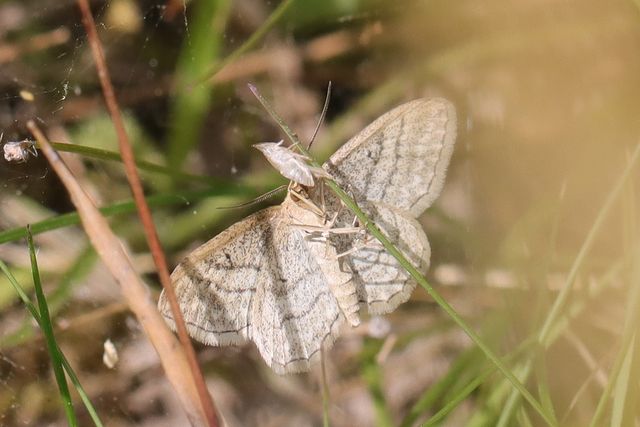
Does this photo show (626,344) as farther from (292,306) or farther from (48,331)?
(48,331)

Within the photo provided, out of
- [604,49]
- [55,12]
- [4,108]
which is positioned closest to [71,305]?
[4,108]

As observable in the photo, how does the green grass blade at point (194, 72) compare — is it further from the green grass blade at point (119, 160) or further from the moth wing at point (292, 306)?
the moth wing at point (292, 306)

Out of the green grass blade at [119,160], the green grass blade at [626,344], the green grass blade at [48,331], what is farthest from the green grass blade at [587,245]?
the green grass blade at [48,331]

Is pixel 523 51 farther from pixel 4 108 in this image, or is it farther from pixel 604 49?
pixel 4 108

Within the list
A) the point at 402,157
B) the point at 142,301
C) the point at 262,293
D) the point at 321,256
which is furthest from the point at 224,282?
the point at 402,157

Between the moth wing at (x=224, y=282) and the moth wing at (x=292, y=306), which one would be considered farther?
the moth wing at (x=292, y=306)

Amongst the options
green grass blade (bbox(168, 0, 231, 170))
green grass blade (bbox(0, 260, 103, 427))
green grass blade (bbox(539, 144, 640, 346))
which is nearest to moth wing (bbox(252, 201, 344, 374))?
green grass blade (bbox(0, 260, 103, 427))
